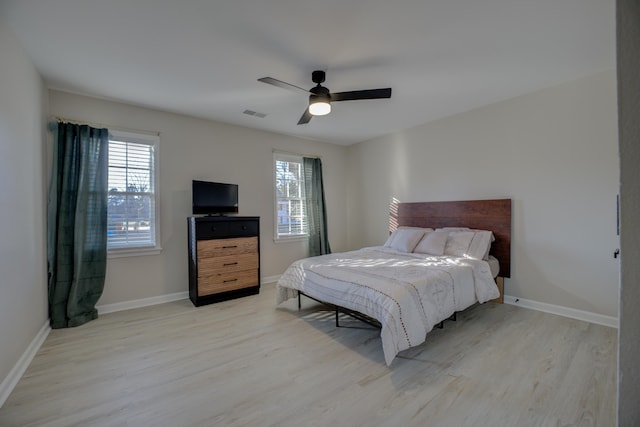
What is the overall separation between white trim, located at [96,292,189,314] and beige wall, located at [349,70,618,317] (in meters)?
4.02

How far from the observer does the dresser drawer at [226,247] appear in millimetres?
3588

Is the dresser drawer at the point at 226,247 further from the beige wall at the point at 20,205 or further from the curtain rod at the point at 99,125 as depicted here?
the curtain rod at the point at 99,125

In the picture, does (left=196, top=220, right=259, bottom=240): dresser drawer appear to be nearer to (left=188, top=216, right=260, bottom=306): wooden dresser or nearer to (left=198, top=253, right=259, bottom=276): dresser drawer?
(left=188, top=216, right=260, bottom=306): wooden dresser

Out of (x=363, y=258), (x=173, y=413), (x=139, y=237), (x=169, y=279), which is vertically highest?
(x=139, y=237)

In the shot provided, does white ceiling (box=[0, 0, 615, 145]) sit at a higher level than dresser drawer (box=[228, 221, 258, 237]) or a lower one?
higher

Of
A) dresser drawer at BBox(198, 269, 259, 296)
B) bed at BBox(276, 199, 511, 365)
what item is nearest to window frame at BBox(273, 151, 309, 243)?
dresser drawer at BBox(198, 269, 259, 296)

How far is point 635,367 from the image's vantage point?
75cm

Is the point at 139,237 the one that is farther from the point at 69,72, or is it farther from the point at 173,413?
the point at 173,413

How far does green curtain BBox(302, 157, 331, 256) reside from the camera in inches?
203

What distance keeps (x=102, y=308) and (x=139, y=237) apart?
0.92m

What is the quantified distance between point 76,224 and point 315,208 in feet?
11.1

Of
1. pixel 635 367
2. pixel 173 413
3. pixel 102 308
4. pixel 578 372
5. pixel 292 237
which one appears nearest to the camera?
pixel 635 367

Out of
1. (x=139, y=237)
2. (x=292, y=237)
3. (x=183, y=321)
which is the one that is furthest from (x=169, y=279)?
(x=292, y=237)

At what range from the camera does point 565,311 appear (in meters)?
3.11
